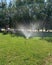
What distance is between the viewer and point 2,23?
58.1 metres

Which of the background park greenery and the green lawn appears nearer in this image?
the green lawn

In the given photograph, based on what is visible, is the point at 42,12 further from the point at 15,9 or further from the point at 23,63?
the point at 23,63

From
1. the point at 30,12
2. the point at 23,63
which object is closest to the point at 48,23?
the point at 30,12

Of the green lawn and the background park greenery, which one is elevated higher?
the green lawn

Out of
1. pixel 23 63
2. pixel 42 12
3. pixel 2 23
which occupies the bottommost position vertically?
pixel 2 23

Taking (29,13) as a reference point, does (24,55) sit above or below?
above

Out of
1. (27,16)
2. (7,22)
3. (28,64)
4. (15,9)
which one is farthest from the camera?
Result: (7,22)

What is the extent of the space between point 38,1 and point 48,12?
4.67 metres

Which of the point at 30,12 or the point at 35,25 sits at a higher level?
the point at 30,12

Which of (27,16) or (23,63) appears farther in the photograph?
(27,16)

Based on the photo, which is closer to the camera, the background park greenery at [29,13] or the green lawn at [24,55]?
the green lawn at [24,55]

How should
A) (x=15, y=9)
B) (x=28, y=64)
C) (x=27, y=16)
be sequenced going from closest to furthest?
(x=28, y=64), (x=27, y=16), (x=15, y=9)

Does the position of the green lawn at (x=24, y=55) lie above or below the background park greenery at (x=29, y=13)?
above

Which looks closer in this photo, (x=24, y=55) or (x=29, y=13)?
(x=24, y=55)
